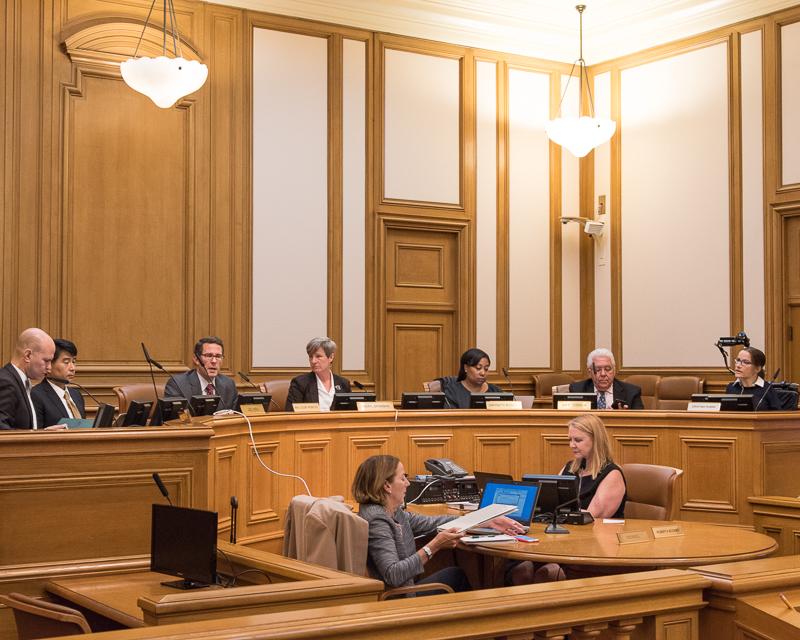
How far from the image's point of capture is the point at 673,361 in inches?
359

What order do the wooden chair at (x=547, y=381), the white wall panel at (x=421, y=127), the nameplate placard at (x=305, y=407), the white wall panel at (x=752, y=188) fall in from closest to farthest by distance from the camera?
the nameplate placard at (x=305, y=407), the white wall panel at (x=752, y=188), the white wall panel at (x=421, y=127), the wooden chair at (x=547, y=381)

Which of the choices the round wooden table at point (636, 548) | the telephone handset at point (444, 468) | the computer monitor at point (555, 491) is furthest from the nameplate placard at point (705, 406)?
the computer monitor at point (555, 491)

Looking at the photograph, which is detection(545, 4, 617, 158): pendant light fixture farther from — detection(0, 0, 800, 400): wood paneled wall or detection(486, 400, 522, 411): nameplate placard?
detection(486, 400, 522, 411): nameplate placard

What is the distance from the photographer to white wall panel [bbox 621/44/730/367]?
29.0 ft

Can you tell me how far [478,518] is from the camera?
4234 millimetres

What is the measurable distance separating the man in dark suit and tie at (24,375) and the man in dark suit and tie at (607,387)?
11.2 feet

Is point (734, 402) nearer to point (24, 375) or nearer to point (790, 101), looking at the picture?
point (790, 101)

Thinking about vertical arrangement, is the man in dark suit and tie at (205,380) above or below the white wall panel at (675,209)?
below

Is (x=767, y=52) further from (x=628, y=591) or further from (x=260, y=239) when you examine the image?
(x=628, y=591)

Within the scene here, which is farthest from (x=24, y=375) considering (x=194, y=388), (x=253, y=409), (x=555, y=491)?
(x=555, y=491)

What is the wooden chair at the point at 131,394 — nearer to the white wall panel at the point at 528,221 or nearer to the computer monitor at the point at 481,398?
the computer monitor at the point at 481,398

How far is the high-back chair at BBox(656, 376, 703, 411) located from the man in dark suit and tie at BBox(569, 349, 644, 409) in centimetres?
177

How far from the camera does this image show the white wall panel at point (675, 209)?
8.84 metres

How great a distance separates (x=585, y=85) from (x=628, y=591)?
27.4ft
